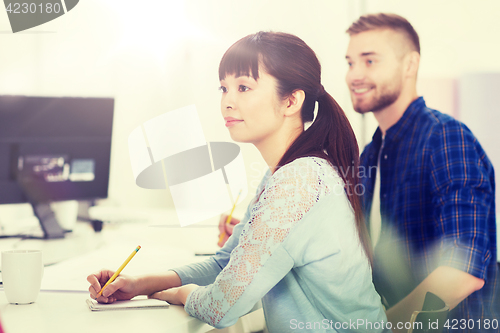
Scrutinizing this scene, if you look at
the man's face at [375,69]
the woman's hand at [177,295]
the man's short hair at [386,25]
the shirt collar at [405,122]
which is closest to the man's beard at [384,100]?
the man's face at [375,69]

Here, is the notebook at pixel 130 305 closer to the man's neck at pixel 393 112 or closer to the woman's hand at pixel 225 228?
the woman's hand at pixel 225 228

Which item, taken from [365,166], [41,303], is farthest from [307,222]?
[365,166]

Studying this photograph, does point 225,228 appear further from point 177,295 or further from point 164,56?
point 164,56

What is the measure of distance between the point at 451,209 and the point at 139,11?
1532 mm

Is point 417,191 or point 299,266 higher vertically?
point 299,266

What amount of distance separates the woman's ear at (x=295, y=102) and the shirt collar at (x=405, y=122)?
0.76m

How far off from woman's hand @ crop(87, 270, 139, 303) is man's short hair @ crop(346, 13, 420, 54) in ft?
5.09

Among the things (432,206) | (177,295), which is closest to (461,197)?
(432,206)

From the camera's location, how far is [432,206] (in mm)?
1415

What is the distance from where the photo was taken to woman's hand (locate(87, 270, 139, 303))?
76 cm

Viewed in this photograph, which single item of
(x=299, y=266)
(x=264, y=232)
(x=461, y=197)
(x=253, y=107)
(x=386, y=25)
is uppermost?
(x=386, y=25)

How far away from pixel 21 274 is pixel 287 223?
1.63 feet

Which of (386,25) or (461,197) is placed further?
(386,25)

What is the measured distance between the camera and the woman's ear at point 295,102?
956 mm
